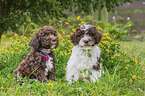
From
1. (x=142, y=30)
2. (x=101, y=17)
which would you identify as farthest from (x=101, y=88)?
(x=142, y=30)

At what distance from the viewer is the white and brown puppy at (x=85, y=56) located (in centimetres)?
358

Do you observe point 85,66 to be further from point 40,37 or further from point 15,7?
point 15,7

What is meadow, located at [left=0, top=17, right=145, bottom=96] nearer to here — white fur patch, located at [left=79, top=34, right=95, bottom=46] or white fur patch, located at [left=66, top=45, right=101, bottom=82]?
white fur patch, located at [left=66, top=45, right=101, bottom=82]

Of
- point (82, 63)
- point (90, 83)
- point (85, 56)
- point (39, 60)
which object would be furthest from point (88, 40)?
point (39, 60)

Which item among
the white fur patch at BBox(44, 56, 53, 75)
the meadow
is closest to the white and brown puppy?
the meadow

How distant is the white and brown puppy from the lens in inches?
141

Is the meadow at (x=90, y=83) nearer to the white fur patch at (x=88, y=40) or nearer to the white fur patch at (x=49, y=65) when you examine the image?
the white fur patch at (x=49, y=65)

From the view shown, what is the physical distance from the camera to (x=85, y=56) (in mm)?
3709

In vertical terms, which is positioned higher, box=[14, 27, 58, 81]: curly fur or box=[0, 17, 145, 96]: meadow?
box=[14, 27, 58, 81]: curly fur

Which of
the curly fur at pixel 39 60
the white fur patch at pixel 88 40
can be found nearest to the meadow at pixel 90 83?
the curly fur at pixel 39 60

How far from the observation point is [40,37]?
3.47m

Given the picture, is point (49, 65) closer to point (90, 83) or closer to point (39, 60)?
point (39, 60)

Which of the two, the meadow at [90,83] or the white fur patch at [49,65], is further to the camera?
the white fur patch at [49,65]

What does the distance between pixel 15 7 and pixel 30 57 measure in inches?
96.7
